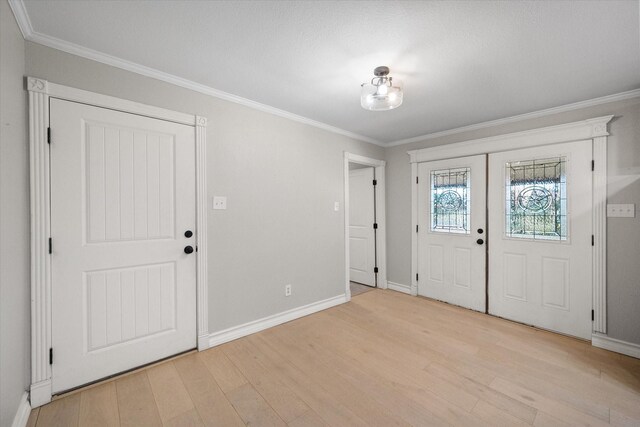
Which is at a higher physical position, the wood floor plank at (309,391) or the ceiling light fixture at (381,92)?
the ceiling light fixture at (381,92)

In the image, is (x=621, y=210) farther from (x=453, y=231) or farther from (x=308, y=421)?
(x=308, y=421)

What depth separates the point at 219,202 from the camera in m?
2.44

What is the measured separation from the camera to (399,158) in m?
4.06

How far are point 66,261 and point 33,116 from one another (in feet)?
3.08

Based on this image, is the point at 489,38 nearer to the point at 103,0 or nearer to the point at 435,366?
the point at 103,0

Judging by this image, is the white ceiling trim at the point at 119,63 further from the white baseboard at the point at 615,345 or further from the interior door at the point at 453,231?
the white baseboard at the point at 615,345

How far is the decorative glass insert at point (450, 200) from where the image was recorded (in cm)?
339

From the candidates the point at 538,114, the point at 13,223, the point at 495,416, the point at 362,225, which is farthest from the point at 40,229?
the point at 538,114

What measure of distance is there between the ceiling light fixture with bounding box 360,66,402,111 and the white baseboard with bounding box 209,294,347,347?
2.30 meters

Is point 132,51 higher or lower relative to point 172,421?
higher

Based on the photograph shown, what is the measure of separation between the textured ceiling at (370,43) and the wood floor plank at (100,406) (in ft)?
7.66

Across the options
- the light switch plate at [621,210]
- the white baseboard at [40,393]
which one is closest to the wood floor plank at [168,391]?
the white baseboard at [40,393]

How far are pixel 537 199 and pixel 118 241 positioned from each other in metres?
3.97

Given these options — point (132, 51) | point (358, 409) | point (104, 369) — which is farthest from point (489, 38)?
point (104, 369)
